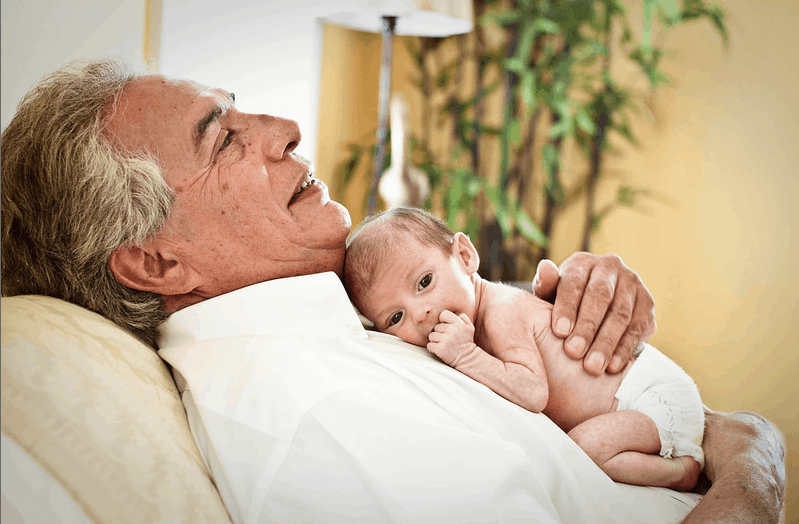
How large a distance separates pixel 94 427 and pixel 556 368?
0.87m

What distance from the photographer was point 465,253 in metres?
1.44

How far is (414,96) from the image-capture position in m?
4.37

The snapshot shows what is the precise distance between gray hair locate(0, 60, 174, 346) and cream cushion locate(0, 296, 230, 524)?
25 centimetres

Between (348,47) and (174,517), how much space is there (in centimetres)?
366

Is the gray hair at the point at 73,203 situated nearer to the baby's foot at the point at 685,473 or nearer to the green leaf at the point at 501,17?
the baby's foot at the point at 685,473

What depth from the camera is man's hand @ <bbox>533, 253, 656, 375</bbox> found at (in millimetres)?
1317

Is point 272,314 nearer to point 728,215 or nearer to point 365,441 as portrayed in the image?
point 365,441

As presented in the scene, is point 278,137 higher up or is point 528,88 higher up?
point 528,88

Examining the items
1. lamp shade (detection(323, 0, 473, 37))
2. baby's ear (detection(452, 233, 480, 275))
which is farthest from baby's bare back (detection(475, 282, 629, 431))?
lamp shade (detection(323, 0, 473, 37))

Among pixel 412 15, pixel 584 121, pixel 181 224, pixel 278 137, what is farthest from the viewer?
pixel 584 121

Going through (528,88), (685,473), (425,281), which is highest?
(528,88)

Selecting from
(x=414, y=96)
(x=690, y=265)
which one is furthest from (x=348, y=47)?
(x=690, y=265)

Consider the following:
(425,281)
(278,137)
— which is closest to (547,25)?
(278,137)

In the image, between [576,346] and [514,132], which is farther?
[514,132]
